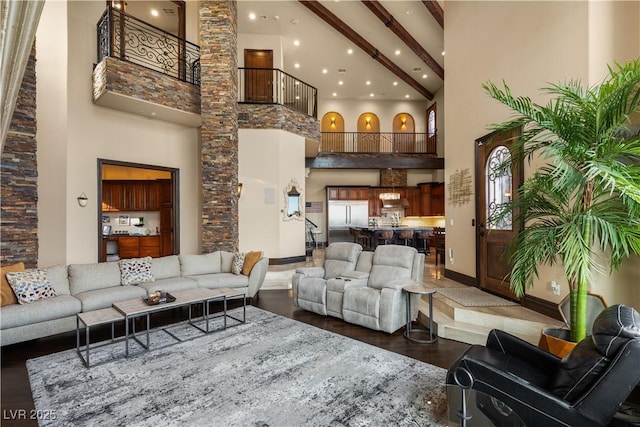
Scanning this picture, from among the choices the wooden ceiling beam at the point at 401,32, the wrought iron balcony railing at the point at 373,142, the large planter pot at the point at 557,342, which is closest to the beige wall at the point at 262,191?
the wooden ceiling beam at the point at 401,32

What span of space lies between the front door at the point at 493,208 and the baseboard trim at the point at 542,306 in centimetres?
27

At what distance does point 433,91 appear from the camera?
40.3 feet

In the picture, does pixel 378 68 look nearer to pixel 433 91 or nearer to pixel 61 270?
pixel 433 91

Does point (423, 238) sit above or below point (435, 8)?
below

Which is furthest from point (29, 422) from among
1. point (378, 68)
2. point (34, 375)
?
point (378, 68)

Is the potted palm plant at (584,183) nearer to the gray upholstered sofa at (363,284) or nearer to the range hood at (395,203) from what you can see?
the gray upholstered sofa at (363,284)

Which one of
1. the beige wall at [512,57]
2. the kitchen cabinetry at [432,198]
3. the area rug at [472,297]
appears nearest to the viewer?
the beige wall at [512,57]

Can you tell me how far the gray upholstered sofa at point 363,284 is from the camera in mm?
3809

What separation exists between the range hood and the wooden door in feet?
19.4

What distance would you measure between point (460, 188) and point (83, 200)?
6945 mm

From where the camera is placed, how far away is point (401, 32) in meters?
8.49

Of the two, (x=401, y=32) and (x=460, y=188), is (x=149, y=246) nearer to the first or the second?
(x=460, y=188)

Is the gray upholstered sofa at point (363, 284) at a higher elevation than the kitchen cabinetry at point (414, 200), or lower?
lower

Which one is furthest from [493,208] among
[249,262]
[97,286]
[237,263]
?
[97,286]
